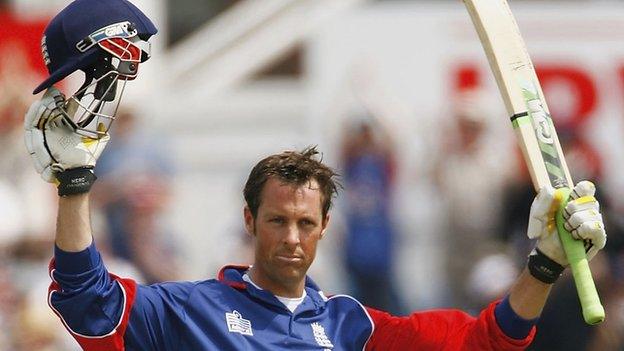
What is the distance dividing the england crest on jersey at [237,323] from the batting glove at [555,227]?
0.99 m

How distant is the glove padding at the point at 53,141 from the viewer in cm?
505

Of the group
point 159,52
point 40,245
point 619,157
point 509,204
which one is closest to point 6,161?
point 40,245

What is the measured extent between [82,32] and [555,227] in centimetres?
171

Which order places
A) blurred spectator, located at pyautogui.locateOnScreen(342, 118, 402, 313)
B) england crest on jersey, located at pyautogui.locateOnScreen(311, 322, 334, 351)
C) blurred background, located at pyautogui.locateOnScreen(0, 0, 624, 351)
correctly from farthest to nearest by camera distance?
1. blurred spectator, located at pyautogui.locateOnScreen(342, 118, 402, 313)
2. blurred background, located at pyautogui.locateOnScreen(0, 0, 624, 351)
3. england crest on jersey, located at pyautogui.locateOnScreen(311, 322, 334, 351)

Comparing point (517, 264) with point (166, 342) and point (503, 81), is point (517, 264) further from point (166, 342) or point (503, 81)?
point (166, 342)

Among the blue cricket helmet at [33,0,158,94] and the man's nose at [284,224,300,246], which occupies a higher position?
the blue cricket helmet at [33,0,158,94]

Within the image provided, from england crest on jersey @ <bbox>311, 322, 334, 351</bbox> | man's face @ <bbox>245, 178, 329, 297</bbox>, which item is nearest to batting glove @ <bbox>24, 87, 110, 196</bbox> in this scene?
man's face @ <bbox>245, 178, 329, 297</bbox>

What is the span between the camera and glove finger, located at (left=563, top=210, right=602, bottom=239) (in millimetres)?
5312

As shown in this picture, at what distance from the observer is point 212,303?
18.1 ft

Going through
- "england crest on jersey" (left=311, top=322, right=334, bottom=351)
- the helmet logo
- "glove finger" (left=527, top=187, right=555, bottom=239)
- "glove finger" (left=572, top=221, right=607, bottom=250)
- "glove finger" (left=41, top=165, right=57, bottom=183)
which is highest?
the helmet logo

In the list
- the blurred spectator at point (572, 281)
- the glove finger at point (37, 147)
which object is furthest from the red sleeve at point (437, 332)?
the blurred spectator at point (572, 281)

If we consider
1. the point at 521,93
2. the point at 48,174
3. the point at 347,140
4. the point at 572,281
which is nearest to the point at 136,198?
the point at 347,140

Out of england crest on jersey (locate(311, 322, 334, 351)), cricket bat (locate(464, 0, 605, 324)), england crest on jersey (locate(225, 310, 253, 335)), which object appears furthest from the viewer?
cricket bat (locate(464, 0, 605, 324))

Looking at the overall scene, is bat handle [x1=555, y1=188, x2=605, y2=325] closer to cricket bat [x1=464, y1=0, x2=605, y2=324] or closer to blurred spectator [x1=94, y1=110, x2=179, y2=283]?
cricket bat [x1=464, y1=0, x2=605, y2=324]
